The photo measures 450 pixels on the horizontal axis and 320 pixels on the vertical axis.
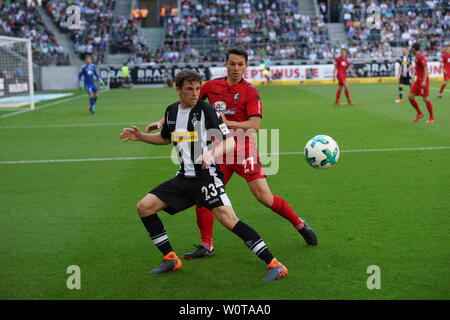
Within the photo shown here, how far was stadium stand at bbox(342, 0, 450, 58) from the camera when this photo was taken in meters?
42.6

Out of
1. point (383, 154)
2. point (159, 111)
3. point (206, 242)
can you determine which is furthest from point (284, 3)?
point (206, 242)

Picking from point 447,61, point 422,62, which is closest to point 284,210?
point 422,62

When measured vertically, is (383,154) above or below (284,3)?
below

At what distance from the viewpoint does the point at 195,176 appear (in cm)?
512

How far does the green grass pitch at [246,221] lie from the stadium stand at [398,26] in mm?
30917

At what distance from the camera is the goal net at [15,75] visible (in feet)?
82.7

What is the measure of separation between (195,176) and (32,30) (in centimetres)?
3984

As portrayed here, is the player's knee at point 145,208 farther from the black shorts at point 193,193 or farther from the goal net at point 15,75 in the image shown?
the goal net at point 15,75

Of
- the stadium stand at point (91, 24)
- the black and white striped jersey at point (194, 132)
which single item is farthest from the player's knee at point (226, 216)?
the stadium stand at point (91, 24)
